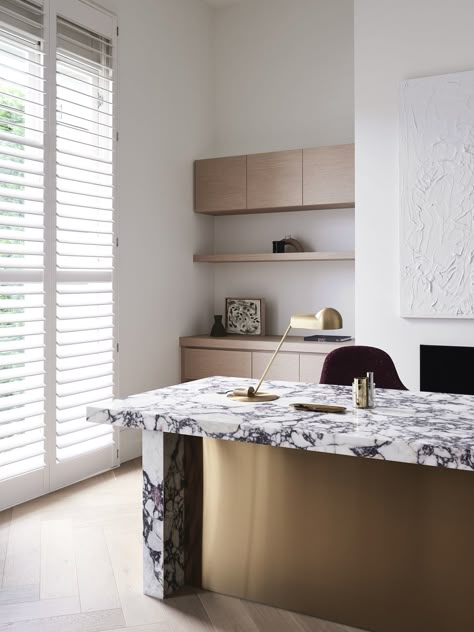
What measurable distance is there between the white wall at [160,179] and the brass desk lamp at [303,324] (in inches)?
80.3

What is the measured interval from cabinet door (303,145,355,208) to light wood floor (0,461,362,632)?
2.50m

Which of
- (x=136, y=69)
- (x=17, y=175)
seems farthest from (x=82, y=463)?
(x=136, y=69)

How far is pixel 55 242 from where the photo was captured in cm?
388

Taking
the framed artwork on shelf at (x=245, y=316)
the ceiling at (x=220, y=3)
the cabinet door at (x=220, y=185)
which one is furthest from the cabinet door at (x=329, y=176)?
the ceiling at (x=220, y=3)

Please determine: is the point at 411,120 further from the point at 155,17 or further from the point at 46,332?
the point at 46,332

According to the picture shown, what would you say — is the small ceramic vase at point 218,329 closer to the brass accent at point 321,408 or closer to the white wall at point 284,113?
the white wall at point 284,113

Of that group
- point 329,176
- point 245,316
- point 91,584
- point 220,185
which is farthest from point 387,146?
point 91,584

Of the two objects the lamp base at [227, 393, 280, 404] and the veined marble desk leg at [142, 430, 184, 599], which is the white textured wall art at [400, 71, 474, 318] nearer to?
the lamp base at [227, 393, 280, 404]

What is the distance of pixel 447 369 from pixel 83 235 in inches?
94.0

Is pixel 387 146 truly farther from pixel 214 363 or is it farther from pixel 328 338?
pixel 214 363

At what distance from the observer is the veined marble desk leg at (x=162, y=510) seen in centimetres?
246

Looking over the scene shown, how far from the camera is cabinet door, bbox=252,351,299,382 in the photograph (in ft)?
15.7

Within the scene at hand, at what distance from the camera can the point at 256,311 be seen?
536cm

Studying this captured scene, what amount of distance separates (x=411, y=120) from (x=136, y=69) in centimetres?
192
